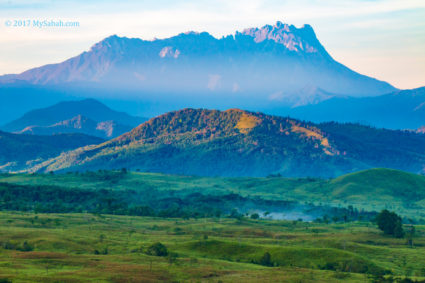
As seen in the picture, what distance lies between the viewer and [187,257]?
15238 cm

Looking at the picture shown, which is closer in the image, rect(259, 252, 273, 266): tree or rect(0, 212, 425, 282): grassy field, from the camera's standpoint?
rect(0, 212, 425, 282): grassy field

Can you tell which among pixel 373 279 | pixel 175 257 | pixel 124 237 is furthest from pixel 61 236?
pixel 373 279

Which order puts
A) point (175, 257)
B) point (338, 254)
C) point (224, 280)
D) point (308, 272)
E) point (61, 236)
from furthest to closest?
point (61, 236) → point (338, 254) → point (175, 257) → point (308, 272) → point (224, 280)

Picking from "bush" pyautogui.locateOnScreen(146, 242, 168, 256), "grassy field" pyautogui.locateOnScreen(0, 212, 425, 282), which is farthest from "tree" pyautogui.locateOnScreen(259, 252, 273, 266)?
"bush" pyautogui.locateOnScreen(146, 242, 168, 256)

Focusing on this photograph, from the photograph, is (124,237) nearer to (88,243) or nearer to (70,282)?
(88,243)

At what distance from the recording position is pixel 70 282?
112m

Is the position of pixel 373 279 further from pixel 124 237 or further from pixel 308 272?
pixel 124 237

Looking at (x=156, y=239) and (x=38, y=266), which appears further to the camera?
(x=156, y=239)

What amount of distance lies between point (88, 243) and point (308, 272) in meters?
54.4

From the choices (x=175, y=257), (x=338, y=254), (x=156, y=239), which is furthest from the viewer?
(x=156, y=239)

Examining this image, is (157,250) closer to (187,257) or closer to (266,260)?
(187,257)

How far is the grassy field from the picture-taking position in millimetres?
124438

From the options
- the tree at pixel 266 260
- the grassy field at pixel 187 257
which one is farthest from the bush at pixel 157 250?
the tree at pixel 266 260

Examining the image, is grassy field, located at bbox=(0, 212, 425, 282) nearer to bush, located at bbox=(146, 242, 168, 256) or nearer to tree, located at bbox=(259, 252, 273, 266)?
tree, located at bbox=(259, 252, 273, 266)
